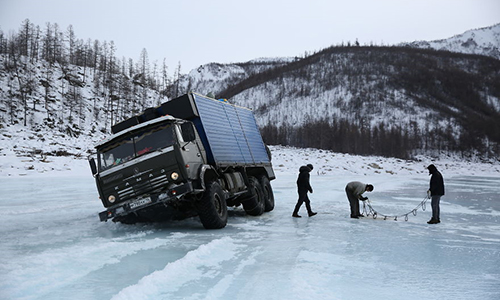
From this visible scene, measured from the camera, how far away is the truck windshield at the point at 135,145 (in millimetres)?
7805

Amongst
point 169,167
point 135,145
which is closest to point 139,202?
point 169,167

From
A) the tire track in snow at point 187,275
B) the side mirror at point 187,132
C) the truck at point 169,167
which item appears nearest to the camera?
the tire track in snow at point 187,275

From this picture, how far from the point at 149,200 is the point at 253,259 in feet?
9.24

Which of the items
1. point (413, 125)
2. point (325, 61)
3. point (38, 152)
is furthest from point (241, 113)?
point (325, 61)

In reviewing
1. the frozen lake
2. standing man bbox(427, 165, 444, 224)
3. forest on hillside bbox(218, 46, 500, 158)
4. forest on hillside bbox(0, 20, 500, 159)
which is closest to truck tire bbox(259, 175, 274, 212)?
the frozen lake

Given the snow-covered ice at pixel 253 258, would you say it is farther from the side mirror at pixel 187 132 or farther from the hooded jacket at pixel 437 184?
the side mirror at pixel 187 132

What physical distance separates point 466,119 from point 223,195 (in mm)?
137720

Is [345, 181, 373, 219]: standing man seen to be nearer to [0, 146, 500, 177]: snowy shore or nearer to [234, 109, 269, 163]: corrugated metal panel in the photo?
[234, 109, 269, 163]: corrugated metal panel

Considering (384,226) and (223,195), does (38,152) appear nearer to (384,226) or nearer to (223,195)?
(223,195)

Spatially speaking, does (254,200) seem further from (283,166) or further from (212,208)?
(283,166)

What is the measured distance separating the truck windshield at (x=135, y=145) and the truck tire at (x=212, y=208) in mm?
1444

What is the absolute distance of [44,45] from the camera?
8794 cm

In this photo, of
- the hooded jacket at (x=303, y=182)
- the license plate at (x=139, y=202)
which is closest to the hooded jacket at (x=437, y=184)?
the hooded jacket at (x=303, y=182)

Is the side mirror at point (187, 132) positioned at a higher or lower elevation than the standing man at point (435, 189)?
higher
